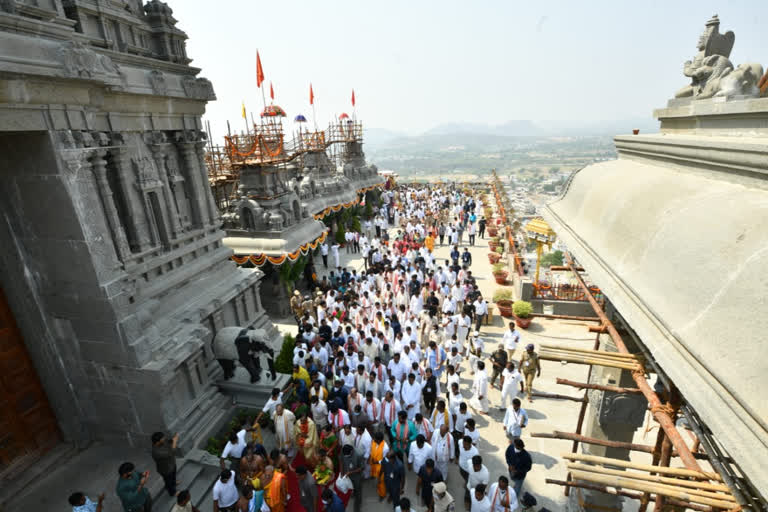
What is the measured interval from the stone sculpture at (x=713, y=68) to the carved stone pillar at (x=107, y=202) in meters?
9.28

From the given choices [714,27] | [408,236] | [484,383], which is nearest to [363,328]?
[484,383]

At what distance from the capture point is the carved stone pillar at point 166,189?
9.67 m

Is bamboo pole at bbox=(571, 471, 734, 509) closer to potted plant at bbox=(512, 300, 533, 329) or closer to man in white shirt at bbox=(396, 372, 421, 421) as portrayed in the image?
man in white shirt at bbox=(396, 372, 421, 421)

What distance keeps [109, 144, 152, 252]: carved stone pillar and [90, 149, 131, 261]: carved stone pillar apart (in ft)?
1.70

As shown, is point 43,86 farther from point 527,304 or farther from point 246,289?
point 527,304

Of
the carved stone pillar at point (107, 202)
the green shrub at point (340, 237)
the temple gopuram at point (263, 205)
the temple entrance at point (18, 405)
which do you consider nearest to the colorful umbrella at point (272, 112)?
the temple gopuram at point (263, 205)

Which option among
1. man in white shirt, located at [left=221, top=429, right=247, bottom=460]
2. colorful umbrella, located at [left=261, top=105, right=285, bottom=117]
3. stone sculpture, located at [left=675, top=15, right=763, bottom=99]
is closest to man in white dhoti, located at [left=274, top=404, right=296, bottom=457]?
man in white shirt, located at [left=221, top=429, right=247, bottom=460]

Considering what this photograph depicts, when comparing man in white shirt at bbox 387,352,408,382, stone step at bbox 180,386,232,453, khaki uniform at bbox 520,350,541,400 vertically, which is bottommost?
stone step at bbox 180,386,232,453

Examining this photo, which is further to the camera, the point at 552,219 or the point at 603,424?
the point at 552,219

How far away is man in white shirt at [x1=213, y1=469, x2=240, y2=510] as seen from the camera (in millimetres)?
5984

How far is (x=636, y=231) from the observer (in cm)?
367

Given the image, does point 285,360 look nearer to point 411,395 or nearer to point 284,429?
point 284,429

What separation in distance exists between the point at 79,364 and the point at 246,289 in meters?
4.63

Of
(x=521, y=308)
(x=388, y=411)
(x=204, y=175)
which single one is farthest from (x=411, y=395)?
(x=204, y=175)
